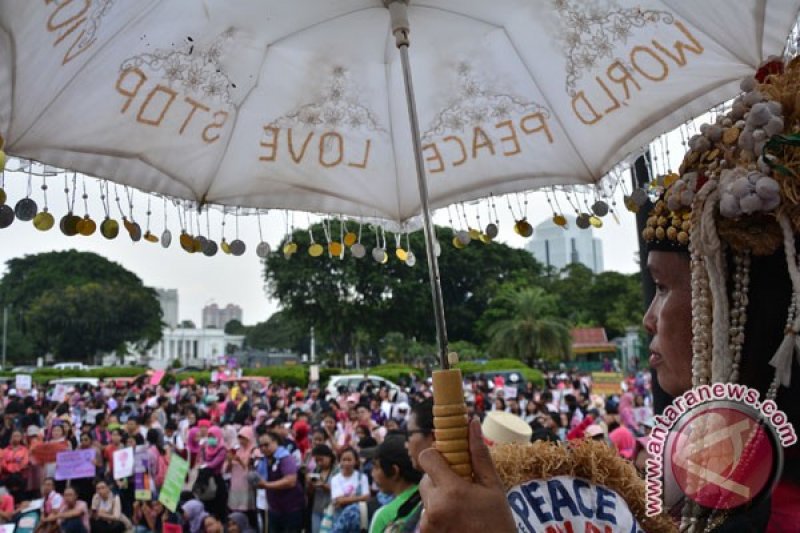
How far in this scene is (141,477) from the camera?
8500mm

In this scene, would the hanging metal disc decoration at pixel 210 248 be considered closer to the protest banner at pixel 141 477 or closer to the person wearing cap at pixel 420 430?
the person wearing cap at pixel 420 430

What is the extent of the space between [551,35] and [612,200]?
0.83m

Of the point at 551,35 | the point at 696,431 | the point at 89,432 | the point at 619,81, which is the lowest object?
the point at 89,432

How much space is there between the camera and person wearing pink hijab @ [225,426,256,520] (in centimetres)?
782

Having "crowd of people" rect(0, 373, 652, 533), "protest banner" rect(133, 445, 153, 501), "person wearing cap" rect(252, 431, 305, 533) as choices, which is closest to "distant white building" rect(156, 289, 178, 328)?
"crowd of people" rect(0, 373, 652, 533)

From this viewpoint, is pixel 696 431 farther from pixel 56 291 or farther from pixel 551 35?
pixel 56 291

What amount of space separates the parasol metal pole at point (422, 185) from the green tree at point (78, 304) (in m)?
59.4

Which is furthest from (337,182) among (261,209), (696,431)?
(696,431)

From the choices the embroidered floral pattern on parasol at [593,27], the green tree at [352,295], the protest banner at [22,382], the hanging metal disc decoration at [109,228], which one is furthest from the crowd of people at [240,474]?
the green tree at [352,295]

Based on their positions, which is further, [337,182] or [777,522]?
[337,182]

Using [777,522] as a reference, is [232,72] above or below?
above

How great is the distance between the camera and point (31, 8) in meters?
1.95

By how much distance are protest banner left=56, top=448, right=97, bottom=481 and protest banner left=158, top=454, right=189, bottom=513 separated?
4.84 ft

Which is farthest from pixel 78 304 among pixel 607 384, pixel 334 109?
pixel 334 109
